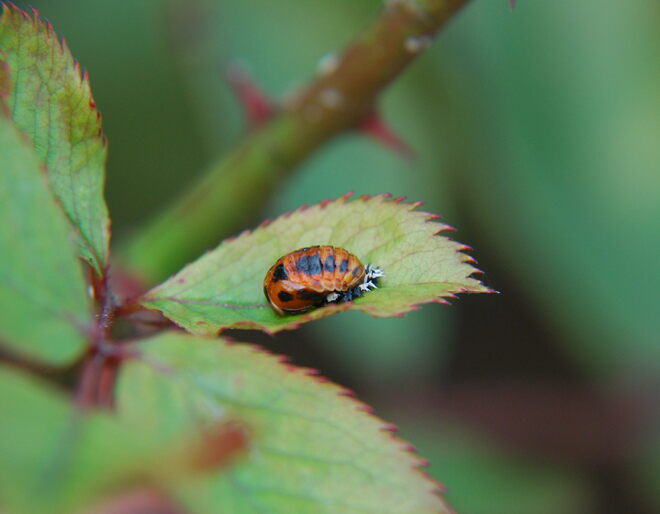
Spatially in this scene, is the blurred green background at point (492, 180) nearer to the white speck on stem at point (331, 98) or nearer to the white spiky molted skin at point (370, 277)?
the white speck on stem at point (331, 98)

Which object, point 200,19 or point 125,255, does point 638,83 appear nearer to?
point 200,19

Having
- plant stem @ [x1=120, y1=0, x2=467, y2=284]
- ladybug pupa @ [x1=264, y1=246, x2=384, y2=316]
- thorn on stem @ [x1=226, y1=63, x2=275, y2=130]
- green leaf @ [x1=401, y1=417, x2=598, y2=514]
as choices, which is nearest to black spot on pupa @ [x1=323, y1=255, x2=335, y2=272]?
ladybug pupa @ [x1=264, y1=246, x2=384, y2=316]

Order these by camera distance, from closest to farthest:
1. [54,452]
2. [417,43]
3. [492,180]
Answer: [54,452], [417,43], [492,180]

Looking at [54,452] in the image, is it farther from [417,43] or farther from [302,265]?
[417,43]

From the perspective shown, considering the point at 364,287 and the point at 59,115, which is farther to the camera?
the point at 364,287

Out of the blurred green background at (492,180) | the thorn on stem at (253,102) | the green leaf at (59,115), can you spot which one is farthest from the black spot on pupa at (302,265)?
the blurred green background at (492,180)

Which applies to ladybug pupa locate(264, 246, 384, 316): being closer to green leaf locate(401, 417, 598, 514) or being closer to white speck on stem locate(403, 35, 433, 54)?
white speck on stem locate(403, 35, 433, 54)

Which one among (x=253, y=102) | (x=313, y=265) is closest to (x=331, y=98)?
(x=253, y=102)

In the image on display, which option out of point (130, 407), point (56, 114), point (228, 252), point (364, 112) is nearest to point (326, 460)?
point (130, 407)
